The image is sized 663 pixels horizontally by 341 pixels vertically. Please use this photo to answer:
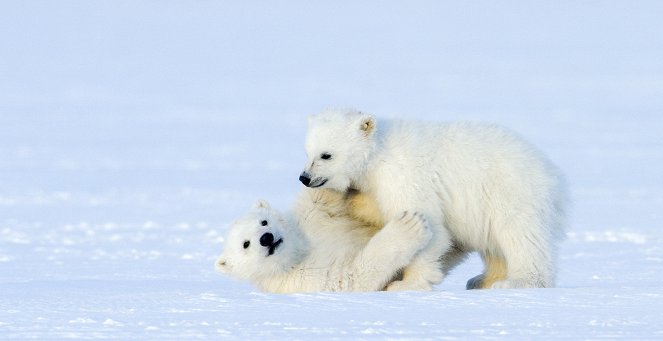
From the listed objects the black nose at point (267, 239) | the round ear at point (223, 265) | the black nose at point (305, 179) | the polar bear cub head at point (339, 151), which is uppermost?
the polar bear cub head at point (339, 151)

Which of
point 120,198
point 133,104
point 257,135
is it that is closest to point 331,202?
point 120,198

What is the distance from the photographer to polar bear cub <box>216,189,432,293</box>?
623 cm

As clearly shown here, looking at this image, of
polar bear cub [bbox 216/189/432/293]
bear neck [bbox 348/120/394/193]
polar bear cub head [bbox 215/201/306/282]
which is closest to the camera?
polar bear cub [bbox 216/189/432/293]

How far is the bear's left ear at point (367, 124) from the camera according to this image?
21.7 feet

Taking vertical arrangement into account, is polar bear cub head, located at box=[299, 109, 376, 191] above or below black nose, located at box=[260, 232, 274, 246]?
above

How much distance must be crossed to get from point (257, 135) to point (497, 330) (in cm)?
1840

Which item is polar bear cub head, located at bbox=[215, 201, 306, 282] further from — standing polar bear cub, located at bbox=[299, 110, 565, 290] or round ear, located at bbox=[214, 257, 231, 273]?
standing polar bear cub, located at bbox=[299, 110, 565, 290]

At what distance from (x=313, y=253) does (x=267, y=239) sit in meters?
0.27

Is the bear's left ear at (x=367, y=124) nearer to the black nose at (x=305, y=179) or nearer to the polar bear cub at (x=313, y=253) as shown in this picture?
the black nose at (x=305, y=179)

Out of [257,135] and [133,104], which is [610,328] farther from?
[133,104]

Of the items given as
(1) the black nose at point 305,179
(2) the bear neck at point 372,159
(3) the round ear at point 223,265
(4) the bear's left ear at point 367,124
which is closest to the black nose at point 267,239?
(3) the round ear at point 223,265

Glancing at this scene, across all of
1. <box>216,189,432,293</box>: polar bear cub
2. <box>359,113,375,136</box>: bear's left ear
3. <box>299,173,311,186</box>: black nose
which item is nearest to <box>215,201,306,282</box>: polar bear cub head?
<box>216,189,432,293</box>: polar bear cub

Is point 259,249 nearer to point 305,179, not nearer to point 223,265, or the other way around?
point 223,265

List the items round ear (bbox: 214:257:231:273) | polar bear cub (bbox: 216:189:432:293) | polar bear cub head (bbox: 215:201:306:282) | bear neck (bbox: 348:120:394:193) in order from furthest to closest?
bear neck (bbox: 348:120:394:193)
round ear (bbox: 214:257:231:273)
polar bear cub head (bbox: 215:201:306:282)
polar bear cub (bbox: 216:189:432:293)
